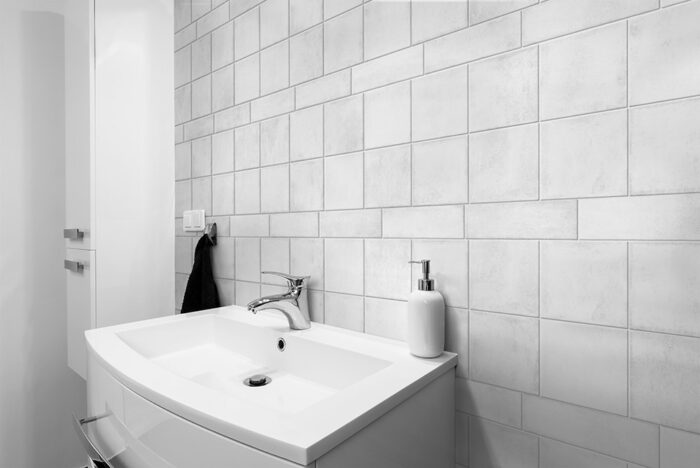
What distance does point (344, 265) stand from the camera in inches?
41.6

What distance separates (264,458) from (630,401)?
0.61 metres

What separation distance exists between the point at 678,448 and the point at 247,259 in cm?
115

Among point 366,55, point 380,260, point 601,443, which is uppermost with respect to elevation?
point 366,55

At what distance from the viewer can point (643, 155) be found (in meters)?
0.65

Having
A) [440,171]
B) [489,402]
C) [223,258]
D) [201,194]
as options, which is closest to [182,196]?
[201,194]

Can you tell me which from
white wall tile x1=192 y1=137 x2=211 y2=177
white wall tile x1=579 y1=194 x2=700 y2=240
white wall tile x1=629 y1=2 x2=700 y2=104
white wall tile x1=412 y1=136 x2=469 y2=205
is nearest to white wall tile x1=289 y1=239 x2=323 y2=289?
white wall tile x1=412 y1=136 x2=469 y2=205

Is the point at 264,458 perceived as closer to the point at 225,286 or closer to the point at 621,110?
the point at 621,110

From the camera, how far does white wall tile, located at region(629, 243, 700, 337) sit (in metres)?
0.62

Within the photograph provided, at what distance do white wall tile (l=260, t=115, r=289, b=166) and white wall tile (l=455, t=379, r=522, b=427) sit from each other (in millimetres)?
802

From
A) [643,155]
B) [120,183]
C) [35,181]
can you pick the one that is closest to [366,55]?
[643,155]

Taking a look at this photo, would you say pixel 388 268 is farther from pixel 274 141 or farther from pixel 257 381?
pixel 274 141

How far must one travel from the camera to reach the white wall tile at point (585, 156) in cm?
67

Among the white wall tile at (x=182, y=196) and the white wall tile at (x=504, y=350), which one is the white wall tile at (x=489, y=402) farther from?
the white wall tile at (x=182, y=196)

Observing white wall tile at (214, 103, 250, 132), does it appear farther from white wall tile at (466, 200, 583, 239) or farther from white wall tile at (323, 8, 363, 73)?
white wall tile at (466, 200, 583, 239)
